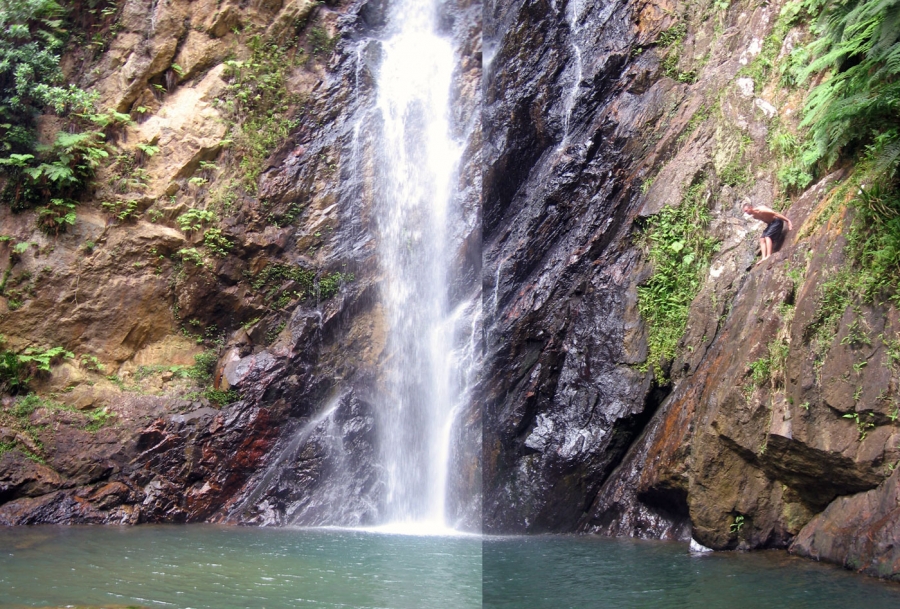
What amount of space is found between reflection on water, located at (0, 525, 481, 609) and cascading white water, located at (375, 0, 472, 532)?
2.26m

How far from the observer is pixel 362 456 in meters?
12.5

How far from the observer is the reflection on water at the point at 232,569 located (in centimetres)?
568

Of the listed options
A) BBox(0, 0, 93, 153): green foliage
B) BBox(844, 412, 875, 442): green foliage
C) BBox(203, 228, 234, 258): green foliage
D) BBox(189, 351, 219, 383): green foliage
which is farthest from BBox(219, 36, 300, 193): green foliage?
BBox(844, 412, 875, 442): green foliage

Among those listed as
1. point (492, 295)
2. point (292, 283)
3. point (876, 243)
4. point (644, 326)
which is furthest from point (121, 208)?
point (876, 243)

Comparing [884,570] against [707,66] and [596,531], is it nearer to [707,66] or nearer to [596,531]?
[596,531]

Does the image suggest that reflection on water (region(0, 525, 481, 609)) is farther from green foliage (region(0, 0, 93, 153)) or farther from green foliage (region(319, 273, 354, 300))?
green foliage (region(0, 0, 93, 153))

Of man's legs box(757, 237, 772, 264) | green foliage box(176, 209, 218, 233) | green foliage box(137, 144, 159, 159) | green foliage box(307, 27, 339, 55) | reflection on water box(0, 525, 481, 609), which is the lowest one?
reflection on water box(0, 525, 481, 609)

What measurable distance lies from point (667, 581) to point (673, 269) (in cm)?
511

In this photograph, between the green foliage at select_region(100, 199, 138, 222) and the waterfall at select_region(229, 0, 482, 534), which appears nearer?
the waterfall at select_region(229, 0, 482, 534)

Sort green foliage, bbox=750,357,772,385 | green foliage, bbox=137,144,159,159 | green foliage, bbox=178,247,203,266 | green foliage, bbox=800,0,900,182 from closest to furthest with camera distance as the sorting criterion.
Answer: green foliage, bbox=800,0,900,182
green foliage, bbox=750,357,772,385
green foliage, bbox=178,247,203,266
green foliage, bbox=137,144,159,159

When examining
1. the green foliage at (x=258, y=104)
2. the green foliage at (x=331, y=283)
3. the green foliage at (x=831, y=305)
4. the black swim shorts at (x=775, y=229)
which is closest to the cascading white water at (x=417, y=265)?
the green foliage at (x=331, y=283)

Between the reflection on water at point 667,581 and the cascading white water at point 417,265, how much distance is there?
13.3 ft

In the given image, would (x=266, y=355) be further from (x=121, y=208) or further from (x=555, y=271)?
(x=555, y=271)

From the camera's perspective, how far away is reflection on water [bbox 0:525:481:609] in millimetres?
5676
